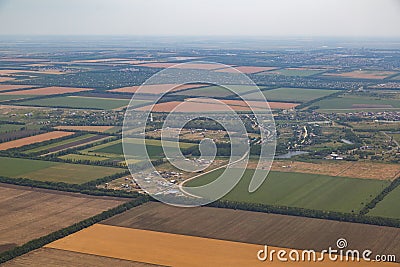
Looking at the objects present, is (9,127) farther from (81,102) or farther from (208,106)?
(208,106)

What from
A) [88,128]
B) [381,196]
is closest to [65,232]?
A: [381,196]

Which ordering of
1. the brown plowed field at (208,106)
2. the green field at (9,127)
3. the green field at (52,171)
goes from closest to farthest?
the green field at (52,171) < the green field at (9,127) < the brown plowed field at (208,106)

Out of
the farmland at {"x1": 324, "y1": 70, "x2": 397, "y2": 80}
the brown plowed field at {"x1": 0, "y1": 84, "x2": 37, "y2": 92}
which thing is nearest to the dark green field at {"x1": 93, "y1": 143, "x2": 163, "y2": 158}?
the brown plowed field at {"x1": 0, "y1": 84, "x2": 37, "y2": 92}

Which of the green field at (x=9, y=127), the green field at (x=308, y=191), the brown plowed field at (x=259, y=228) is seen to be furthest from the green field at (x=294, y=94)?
the brown plowed field at (x=259, y=228)

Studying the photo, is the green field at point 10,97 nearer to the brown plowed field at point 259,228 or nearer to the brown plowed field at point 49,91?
A: the brown plowed field at point 49,91
